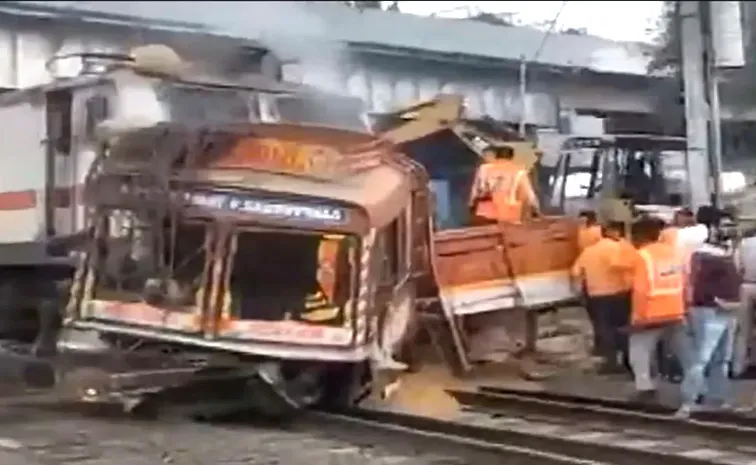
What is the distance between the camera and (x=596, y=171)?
11.5 m

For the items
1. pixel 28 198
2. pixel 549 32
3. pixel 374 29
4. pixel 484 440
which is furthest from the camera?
pixel 28 198

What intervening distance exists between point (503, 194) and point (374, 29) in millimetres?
4400

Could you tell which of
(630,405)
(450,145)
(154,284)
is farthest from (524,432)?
(450,145)

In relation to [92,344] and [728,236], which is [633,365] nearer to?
[728,236]

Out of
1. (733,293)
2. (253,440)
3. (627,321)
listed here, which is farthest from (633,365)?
(253,440)

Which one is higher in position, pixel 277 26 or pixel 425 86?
pixel 425 86

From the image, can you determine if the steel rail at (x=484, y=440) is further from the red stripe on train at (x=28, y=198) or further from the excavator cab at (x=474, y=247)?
the red stripe on train at (x=28, y=198)

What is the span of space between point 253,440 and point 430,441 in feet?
3.15

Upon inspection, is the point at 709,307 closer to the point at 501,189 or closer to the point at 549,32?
the point at 549,32

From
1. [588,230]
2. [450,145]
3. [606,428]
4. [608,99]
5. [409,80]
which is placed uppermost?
[409,80]

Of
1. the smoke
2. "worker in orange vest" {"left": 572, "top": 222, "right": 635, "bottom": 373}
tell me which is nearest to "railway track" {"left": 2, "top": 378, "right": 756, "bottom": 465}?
"worker in orange vest" {"left": 572, "top": 222, "right": 635, "bottom": 373}

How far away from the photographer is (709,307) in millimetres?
9164

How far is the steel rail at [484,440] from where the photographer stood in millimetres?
7402

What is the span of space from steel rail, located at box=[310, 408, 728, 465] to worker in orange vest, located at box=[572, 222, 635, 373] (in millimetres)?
1391
